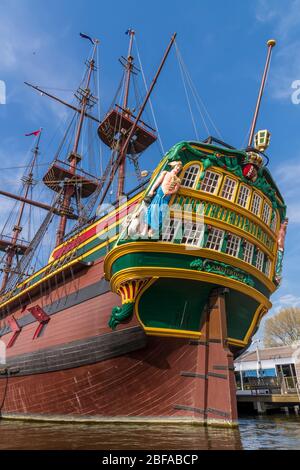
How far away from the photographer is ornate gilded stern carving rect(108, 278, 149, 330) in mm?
9891

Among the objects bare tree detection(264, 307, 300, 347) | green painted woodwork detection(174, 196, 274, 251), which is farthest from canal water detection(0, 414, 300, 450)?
bare tree detection(264, 307, 300, 347)

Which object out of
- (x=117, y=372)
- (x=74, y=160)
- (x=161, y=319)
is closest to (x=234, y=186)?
(x=161, y=319)

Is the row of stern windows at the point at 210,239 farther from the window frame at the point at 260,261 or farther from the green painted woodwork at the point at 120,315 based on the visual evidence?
the green painted woodwork at the point at 120,315

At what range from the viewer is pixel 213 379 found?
987 cm

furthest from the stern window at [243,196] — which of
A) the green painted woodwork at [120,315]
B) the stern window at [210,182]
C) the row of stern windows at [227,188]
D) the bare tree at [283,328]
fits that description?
the bare tree at [283,328]

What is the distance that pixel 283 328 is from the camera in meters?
45.2

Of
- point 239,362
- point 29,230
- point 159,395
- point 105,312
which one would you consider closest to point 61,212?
point 29,230

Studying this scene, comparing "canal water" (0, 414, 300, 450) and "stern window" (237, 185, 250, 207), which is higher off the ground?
"stern window" (237, 185, 250, 207)

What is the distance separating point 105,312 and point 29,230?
27051mm

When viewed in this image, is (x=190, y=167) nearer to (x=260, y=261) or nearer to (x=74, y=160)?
(x=260, y=261)

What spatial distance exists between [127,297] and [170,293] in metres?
1.30

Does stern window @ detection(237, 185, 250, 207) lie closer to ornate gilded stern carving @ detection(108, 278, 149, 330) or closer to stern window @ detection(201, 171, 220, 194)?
stern window @ detection(201, 171, 220, 194)

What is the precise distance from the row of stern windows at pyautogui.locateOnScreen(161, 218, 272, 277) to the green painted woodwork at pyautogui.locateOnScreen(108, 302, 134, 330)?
7.33 ft

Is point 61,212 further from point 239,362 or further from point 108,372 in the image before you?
point 239,362
